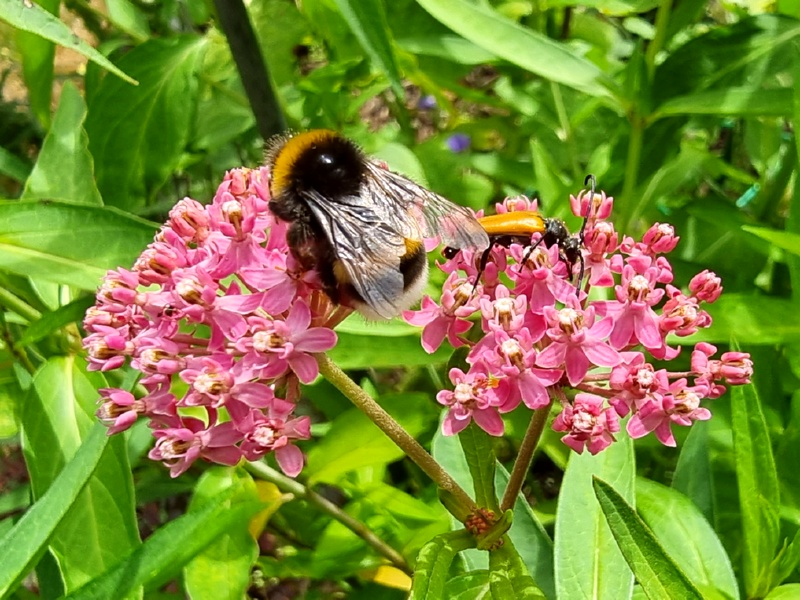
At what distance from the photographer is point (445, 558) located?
1.08 m

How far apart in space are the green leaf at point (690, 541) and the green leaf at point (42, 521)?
34.6 inches

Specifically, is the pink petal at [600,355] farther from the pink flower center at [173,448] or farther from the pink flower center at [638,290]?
the pink flower center at [173,448]

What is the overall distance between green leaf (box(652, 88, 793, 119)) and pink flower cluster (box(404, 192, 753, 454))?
1.76 ft

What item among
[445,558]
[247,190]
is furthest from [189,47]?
[445,558]

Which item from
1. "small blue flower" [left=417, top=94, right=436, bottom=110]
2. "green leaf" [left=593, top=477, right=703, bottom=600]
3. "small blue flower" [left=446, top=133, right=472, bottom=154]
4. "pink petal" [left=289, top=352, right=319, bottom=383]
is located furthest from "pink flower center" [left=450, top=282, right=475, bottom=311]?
"small blue flower" [left=417, top=94, right=436, bottom=110]

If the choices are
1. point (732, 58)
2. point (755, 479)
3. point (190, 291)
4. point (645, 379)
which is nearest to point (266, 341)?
point (190, 291)

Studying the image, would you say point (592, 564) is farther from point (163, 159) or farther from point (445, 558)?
point (163, 159)

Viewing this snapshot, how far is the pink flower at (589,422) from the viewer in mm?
1035

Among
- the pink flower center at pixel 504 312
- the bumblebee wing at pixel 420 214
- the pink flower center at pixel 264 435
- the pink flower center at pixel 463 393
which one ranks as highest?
the bumblebee wing at pixel 420 214

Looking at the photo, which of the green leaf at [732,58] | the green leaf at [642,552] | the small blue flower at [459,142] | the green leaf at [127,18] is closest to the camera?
the green leaf at [642,552]

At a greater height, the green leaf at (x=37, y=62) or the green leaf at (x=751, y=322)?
the green leaf at (x=37, y=62)

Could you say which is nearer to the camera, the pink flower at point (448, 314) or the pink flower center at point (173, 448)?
the pink flower center at point (173, 448)

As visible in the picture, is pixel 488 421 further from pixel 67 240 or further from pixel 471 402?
pixel 67 240

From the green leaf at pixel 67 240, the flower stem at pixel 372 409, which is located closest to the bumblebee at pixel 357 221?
the flower stem at pixel 372 409
